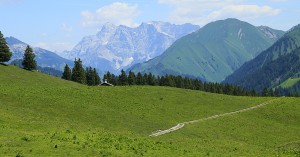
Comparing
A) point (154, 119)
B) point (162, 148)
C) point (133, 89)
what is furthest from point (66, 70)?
point (162, 148)

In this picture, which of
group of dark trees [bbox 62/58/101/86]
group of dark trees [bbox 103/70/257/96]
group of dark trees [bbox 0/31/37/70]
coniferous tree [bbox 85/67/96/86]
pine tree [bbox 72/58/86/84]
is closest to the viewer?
group of dark trees [bbox 0/31/37/70]

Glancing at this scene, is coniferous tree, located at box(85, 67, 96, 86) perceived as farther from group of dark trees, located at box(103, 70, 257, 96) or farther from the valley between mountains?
the valley between mountains

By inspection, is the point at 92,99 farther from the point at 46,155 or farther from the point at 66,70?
the point at 66,70

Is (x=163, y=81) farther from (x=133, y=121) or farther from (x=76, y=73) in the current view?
(x=133, y=121)

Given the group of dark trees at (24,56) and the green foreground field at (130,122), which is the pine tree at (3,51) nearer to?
the group of dark trees at (24,56)

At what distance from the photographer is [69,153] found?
29.1 m

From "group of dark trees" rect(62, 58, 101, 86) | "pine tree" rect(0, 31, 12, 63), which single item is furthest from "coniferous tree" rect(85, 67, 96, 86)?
"pine tree" rect(0, 31, 12, 63)

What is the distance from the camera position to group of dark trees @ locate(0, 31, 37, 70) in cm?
9775

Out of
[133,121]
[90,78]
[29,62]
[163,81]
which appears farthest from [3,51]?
[163,81]

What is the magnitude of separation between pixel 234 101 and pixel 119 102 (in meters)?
35.4

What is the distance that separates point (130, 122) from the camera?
200ft

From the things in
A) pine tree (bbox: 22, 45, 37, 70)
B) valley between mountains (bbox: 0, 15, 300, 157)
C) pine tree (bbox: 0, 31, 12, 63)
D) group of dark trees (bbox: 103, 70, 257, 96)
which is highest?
pine tree (bbox: 0, 31, 12, 63)

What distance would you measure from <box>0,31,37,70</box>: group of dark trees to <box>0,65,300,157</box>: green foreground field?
6119mm

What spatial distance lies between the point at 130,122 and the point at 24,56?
58738mm
